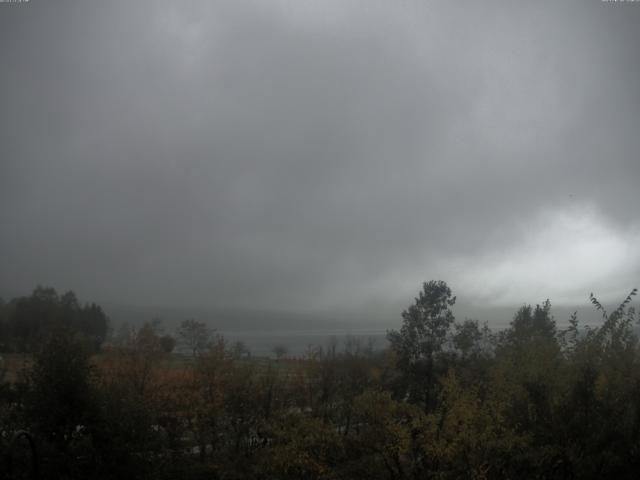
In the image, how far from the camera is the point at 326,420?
32750 millimetres

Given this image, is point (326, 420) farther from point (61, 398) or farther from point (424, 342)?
point (61, 398)

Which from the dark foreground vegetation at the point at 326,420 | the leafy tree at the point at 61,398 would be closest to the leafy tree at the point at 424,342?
the dark foreground vegetation at the point at 326,420

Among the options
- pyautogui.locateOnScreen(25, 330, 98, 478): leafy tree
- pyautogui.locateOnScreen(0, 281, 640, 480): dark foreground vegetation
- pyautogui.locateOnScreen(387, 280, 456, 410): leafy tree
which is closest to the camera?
pyautogui.locateOnScreen(0, 281, 640, 480): dark foreground vegetation

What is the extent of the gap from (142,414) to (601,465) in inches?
775

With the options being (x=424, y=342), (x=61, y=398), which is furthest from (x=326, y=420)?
(x=61, y=398)

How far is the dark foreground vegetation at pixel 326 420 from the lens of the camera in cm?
1891

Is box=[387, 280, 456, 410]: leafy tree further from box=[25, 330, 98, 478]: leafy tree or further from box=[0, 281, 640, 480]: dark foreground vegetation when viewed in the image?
box=[25, 330, 98, 478]: leafy tree

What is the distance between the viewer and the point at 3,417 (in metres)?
20.5

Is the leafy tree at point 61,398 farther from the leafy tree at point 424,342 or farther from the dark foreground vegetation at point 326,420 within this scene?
the leafy tree at point 424,342

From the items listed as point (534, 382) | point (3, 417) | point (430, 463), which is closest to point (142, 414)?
point (3, 417)

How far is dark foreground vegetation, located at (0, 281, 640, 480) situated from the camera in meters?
18.9

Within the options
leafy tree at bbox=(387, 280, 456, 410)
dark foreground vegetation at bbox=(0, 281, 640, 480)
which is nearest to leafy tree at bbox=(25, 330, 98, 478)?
dark foreground vegetation at bbox=(0, 281, 640, 480)

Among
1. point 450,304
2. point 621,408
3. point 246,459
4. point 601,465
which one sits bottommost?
point 246,459

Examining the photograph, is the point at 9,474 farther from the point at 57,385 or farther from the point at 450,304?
the point at 450,304
